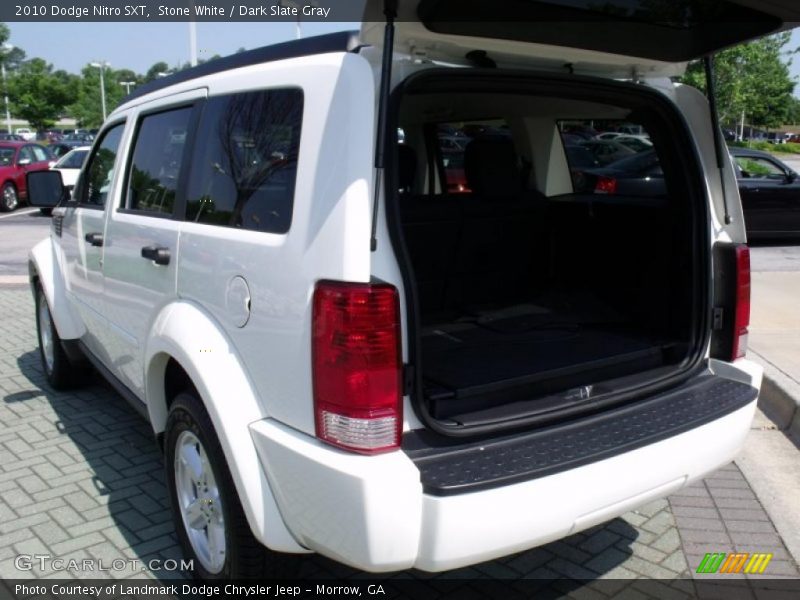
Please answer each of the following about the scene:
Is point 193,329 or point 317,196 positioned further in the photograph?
point 193,329

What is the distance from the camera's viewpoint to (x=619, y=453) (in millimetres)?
2477

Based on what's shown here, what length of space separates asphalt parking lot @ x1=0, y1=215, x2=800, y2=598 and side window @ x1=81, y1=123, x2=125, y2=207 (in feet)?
4.65

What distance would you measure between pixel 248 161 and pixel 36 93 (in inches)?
2301

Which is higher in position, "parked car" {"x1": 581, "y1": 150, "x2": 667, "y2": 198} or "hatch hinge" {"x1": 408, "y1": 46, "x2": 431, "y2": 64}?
"hatch hinge" {"x1": 408, "y1": 46, "x2": 431, "y2": 64}

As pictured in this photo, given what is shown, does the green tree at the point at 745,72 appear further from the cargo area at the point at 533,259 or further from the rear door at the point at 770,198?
the cargo area at the point at 533,259

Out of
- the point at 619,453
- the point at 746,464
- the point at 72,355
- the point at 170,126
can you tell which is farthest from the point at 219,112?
the point at 746,464

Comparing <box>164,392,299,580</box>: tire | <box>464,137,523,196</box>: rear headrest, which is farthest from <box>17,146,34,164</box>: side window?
<box>164,392,299,580</box>: tire

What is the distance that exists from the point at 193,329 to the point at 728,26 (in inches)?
89.2

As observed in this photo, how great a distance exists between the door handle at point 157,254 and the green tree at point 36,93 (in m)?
55.7

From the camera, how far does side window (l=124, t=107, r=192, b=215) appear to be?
3221 millimetres

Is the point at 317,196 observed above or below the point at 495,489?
above

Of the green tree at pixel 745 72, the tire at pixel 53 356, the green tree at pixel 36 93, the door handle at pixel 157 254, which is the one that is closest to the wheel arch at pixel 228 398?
the door handle at pixel 157 254

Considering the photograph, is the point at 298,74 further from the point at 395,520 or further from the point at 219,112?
the point at 395,520

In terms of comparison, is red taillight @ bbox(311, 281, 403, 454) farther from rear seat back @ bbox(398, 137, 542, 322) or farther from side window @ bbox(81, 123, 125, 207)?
side window @ bbox(81, 123, 125, 207)
